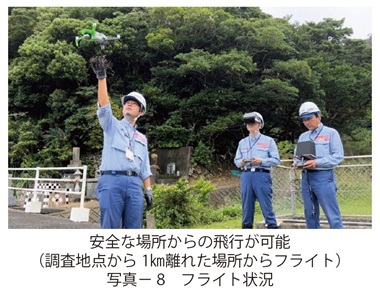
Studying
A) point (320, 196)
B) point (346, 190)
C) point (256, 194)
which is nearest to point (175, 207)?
point (256, 194)

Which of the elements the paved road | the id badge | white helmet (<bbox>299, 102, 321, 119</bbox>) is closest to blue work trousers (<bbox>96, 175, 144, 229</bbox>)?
the id badge

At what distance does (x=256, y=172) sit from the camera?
3.29m

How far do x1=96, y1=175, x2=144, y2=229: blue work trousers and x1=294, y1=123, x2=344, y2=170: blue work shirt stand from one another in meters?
1.37

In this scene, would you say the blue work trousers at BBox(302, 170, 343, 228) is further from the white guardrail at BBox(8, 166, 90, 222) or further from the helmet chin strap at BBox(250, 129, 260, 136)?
the white guardrail at BBox(8, 166, 90, 222)

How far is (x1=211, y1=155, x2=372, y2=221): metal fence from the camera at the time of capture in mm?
3920

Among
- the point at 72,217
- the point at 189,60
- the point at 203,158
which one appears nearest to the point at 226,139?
the point at 203,158

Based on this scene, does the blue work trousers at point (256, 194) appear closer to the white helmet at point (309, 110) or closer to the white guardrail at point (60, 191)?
the white helmet at point (309, 110)

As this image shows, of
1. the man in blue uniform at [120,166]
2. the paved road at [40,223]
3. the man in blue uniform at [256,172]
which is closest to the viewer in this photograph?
the man in blue uniform at [120,166]

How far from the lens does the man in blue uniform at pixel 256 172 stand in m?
3.28

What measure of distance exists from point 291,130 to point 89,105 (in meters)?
5.50

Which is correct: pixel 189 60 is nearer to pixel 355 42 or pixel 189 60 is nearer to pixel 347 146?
pixel 347 146

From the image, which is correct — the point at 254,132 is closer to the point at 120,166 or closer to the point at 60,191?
the point at 120,166

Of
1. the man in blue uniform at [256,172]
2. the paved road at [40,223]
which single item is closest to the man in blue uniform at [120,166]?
the man in blue uniform at [256,172]

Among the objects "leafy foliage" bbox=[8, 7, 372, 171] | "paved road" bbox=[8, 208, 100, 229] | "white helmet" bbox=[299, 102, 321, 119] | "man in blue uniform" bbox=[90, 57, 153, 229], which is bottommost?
"paved road" bbox=[8, 208, 100, 229]
